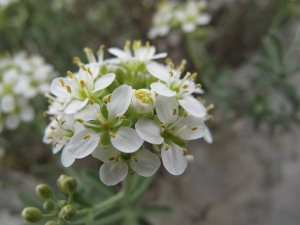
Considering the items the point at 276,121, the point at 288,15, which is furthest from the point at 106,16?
the point at 276,121

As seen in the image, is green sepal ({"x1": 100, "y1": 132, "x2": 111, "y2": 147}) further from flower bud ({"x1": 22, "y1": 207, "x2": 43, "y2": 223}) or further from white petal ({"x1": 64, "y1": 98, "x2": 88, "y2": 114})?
flower bud ({"x1": 22, "y1": 207, "x2": 43, "y2": 223})

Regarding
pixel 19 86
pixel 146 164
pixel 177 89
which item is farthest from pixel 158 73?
pixel 19 86

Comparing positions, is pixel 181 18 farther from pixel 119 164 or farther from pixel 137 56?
pixel 119 164

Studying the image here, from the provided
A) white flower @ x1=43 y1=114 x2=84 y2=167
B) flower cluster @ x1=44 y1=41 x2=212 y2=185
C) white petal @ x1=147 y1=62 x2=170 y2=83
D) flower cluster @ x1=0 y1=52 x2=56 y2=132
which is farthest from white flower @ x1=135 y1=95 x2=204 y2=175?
flower cluster @ x1=0 y1=52 x2=56 y2=132

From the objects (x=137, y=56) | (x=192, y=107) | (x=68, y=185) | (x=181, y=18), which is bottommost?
(x=68, y=185)

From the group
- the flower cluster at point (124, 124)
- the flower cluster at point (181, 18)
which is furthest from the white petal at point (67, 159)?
the flower cluster at point (181, 18)

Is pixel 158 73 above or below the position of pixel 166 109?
above
